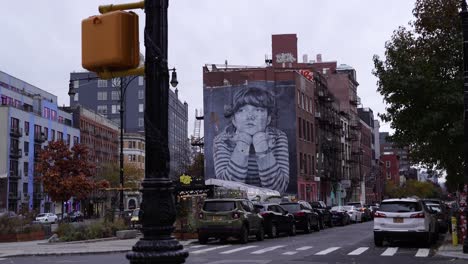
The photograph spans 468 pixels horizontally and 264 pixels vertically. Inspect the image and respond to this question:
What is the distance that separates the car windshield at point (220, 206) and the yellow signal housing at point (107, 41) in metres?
19.7

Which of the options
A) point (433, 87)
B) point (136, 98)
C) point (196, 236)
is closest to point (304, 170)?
point (196, 236)

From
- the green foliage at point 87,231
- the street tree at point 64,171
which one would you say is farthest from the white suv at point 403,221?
the street tree at point 64,171

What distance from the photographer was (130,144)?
129 m

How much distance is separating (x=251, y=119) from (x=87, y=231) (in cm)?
3797

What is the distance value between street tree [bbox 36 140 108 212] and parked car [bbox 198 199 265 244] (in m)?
32.3

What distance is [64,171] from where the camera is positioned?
181ft

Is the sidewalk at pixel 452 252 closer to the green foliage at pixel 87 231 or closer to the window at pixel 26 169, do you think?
the green foliage at pixel 87 231

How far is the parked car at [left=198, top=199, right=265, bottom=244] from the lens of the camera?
23562mm

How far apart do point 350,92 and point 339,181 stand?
19676mm

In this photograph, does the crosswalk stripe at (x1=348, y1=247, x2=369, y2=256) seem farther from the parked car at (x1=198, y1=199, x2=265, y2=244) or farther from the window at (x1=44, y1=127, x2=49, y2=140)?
the window at (x1=44, y1=127, x2=49, y2=140)

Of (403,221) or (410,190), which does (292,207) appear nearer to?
(403,221)

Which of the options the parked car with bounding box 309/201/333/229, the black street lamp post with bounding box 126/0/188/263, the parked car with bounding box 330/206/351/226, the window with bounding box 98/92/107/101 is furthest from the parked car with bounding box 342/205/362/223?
the window with bounding box 98/92/107/101

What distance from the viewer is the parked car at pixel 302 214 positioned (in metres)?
32.0

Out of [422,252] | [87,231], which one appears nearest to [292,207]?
[87,231]
